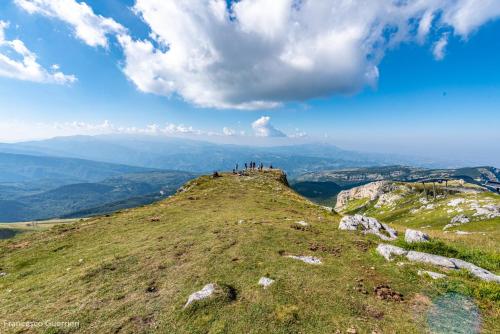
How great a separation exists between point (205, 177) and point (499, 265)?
6235cm

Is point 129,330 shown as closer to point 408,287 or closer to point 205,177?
point 408,287

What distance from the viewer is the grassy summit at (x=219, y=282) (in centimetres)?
1212

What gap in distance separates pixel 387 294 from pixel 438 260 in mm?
6895

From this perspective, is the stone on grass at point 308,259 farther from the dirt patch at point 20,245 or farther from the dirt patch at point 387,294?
the dirt patch at point 20,245

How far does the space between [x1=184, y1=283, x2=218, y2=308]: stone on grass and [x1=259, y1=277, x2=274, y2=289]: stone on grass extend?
2.77 metres

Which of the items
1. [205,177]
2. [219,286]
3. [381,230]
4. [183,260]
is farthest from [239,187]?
[219,286]

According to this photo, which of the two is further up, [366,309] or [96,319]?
[366,309]

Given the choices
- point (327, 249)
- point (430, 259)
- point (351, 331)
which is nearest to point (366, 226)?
point (327, 249)

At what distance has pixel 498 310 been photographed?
12.3 meters

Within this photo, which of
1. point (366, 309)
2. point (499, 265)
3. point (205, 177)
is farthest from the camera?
point (205, 177)

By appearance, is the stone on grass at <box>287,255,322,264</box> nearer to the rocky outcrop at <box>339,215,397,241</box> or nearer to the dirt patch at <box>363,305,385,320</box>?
the dirt patch at <box>363,305,385,320</box>

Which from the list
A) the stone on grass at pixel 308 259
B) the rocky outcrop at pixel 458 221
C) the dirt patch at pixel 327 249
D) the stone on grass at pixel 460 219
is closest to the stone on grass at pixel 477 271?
the dirt patch at pixel 327 249

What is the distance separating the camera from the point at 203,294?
45.8ft

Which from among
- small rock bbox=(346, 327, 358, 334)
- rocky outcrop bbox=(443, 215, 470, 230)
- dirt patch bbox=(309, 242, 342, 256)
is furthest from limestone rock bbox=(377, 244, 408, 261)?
rocky outcrop bbox=(443, 215, 470, 230)
